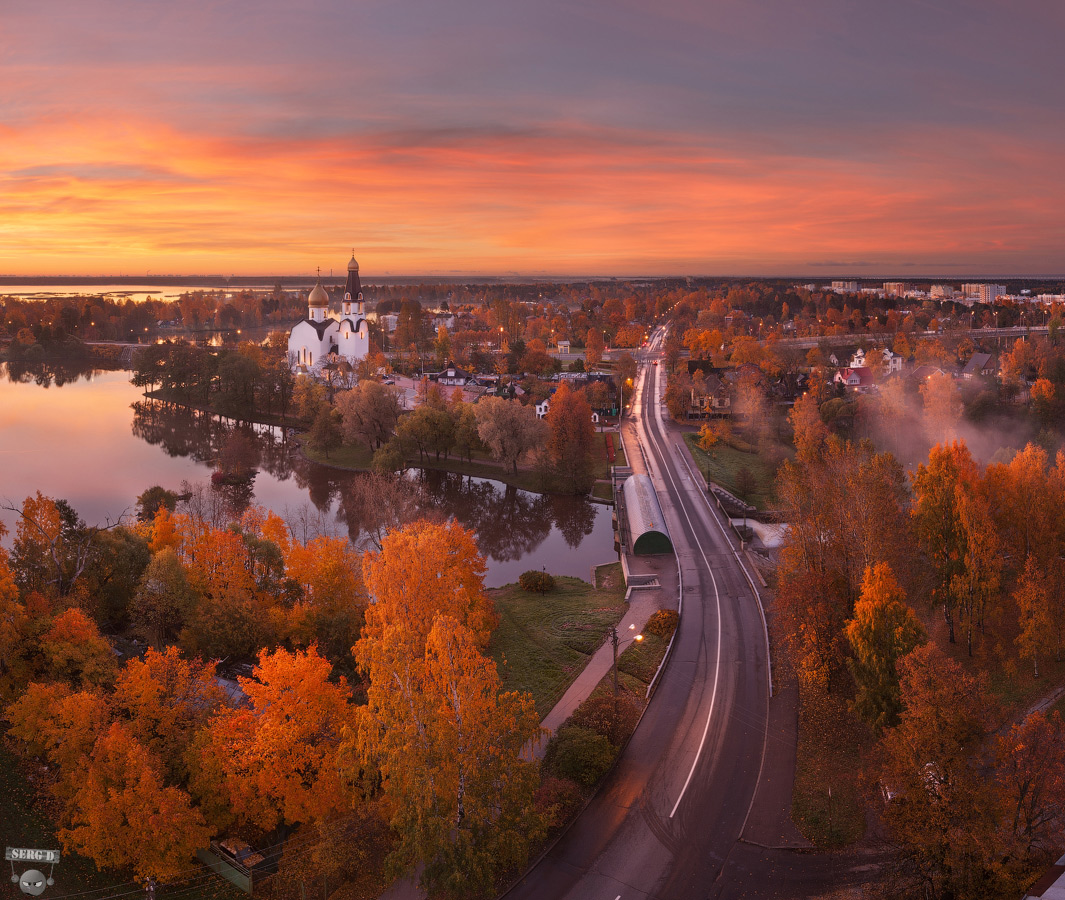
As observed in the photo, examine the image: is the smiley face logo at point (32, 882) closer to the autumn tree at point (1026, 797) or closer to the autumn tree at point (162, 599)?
the autumn tree at point (162, 599)

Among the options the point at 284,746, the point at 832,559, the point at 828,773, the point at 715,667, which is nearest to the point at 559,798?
the point at 284,746

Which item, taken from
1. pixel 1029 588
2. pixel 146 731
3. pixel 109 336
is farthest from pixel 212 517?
pixel 109 336

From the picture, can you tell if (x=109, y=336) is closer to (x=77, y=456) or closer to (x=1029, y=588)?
(x=77, y=456)

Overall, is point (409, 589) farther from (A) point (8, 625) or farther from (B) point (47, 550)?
(B) point (47, 550)

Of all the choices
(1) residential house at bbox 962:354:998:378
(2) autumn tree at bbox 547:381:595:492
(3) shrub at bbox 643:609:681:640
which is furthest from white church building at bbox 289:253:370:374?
(3) shrub at bbox 643:609:681:640

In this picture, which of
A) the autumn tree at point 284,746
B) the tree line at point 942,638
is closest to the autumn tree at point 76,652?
the autumn tree at point 284,746

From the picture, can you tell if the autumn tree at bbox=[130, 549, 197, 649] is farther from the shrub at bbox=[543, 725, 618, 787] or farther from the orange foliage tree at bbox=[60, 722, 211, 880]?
the shrub at bbox=[543, 725, 618, 787]

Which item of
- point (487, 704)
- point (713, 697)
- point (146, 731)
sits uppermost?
point (487, 704)
